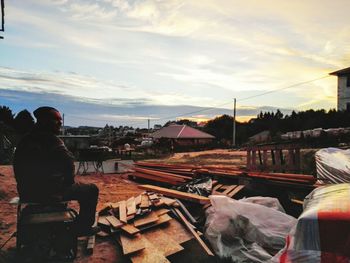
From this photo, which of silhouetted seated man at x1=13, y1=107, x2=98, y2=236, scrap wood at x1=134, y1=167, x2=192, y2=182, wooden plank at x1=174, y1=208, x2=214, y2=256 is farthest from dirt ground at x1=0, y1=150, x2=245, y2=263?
silhouetted seated man at x1=13, y1=107, x2=98, y2=236

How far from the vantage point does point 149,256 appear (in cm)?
508

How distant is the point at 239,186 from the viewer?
841cm

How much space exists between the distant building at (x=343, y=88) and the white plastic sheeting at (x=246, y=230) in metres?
44.2

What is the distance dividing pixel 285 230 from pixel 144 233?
80.7 inches

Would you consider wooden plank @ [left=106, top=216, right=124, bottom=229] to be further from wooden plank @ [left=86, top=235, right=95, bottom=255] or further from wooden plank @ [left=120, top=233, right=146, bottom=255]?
wooden plank @ [left=86, top=235, right=95, bottom=255]

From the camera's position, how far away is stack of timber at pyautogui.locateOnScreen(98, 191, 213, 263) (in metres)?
5.25

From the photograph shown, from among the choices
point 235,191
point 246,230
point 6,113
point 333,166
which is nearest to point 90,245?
point 246,230

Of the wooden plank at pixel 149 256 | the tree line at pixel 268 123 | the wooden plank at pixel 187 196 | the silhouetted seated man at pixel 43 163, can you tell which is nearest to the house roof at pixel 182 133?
the tree line at pixel 268 123

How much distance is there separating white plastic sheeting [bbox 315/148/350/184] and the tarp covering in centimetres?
436

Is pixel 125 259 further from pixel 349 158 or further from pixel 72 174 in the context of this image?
pixel 349 158

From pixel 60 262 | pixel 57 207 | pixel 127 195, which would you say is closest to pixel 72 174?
pixel 57 207

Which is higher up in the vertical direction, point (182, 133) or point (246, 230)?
point (182, 133)

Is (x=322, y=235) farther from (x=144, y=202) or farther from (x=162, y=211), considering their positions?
(x=144, y=202)

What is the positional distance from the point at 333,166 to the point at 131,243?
504cm
